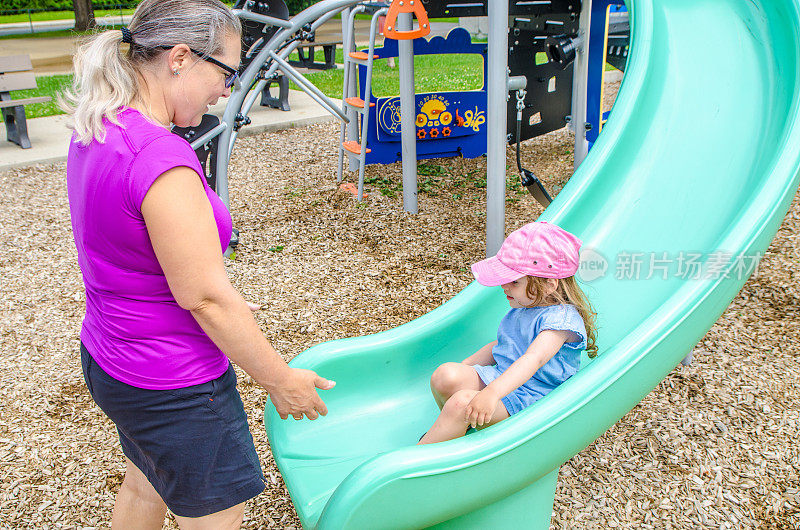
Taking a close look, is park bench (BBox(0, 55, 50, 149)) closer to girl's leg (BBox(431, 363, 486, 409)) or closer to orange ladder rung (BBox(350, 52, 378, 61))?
orange ladder rung (BBox(350, 52, 378, 61))

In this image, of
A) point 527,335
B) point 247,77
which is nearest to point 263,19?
point 247,77

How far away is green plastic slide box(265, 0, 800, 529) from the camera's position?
5.35ft

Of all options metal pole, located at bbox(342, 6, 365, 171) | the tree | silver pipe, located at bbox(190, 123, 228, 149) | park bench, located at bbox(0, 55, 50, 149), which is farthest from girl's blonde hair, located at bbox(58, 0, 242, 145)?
the tree

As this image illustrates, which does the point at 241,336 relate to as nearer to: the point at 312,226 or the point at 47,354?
the point at 47,354

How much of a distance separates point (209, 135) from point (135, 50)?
2.71 meters

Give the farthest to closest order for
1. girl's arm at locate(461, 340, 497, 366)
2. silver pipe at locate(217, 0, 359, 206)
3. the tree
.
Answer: the tree < silver pipe at locate(217, 0, 359, 206) < girl's arm at locate(461, 340, 497, 366)

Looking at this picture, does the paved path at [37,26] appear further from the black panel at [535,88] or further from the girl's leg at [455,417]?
the girl's leg at [455,417]

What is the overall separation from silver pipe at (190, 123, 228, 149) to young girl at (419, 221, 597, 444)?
2446 millimetres

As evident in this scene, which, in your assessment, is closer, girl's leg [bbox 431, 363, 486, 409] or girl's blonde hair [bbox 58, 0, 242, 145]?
girl's blonde hair [bbox 58, 0, 242, 145]

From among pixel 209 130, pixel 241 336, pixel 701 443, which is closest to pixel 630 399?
pixel 701 443

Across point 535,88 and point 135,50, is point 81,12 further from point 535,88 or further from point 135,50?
point 135,50

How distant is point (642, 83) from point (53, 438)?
3060mm

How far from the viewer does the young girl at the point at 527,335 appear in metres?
1.79

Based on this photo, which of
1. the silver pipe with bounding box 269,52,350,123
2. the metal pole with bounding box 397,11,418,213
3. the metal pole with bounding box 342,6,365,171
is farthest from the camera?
the metal pole with bounding box 342,6,365,171
